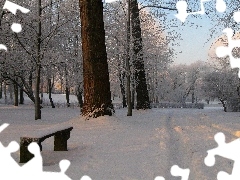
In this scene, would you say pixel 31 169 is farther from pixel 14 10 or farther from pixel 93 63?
pixel 14 10

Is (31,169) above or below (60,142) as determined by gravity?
below

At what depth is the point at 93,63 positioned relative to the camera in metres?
10.1

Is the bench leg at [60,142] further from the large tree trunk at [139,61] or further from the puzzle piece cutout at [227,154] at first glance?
the large tree trunk at [139,61]

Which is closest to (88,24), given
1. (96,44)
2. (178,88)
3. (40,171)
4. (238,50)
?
(96,44)

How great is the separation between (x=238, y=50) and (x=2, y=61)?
1835 cm

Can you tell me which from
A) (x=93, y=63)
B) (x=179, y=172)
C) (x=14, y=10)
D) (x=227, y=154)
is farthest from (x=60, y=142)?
(x=14, y=10)

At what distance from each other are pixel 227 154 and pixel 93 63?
529cm

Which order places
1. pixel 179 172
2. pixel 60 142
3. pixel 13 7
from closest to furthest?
pixel 179 172
pixel 60 142
pixel 13 7

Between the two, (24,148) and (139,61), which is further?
(139,61)

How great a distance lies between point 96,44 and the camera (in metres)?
10.2

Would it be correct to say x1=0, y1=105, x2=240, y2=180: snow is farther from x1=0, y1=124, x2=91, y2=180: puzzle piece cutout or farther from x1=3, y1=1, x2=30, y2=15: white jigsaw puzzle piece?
x1=3, y1=1, x2=30, y2=15: white jigsaw puzzle piece

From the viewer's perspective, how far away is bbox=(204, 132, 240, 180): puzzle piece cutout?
4721 millimetres

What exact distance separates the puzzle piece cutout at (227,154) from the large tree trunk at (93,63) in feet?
12.5

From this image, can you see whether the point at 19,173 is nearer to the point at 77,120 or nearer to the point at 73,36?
the point at 77,120
